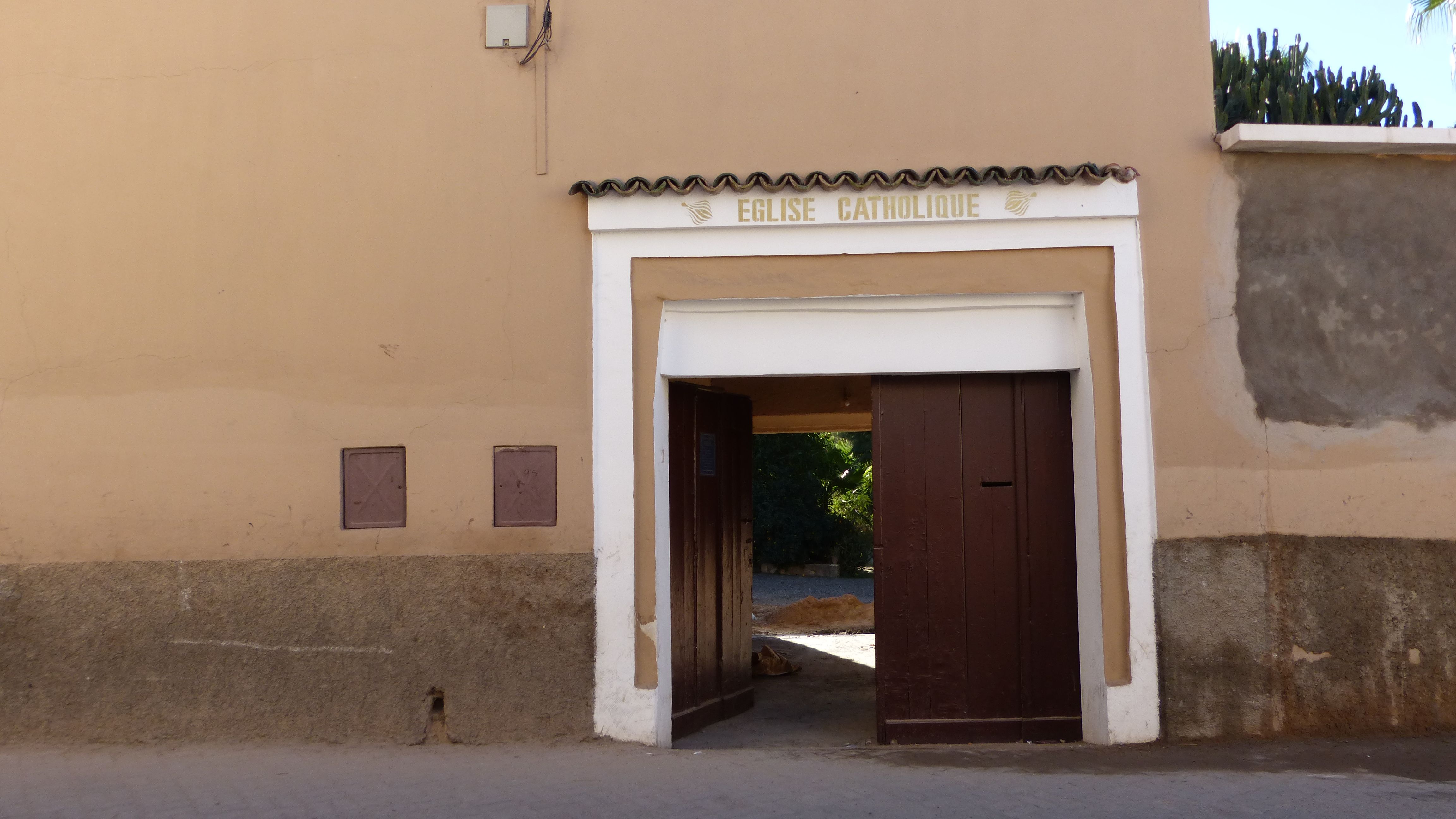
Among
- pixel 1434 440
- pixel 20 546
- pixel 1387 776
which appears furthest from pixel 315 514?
Result: pixel 1434 440

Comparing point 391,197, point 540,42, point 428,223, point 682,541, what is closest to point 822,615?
point 682,541

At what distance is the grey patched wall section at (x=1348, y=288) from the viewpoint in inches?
249

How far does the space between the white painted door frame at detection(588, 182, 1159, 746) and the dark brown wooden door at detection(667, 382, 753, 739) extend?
1.23ft

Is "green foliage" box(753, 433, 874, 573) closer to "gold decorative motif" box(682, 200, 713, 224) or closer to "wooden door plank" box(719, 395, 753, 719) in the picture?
"wooden door plank" box(719, 395, 753, 719)

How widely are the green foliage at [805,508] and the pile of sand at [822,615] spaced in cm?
742

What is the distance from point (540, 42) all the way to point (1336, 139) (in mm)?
4547

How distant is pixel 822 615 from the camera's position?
14180mm

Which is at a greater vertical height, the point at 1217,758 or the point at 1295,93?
the point at 1295,93

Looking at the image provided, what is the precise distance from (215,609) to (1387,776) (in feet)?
20.3

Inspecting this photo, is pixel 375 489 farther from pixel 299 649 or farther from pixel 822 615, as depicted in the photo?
pixel 822 615

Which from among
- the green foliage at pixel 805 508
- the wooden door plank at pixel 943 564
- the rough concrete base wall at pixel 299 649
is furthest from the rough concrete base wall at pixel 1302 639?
the green foliage at pixel 805 508

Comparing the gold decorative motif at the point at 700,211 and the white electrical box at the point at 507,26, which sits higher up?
the white electrical box at the point at 507,26

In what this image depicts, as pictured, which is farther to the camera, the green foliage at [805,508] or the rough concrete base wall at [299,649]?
the green foliage at [805,508]

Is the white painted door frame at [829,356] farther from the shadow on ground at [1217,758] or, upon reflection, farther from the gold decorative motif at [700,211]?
the shadow on ground at [1217,758]
